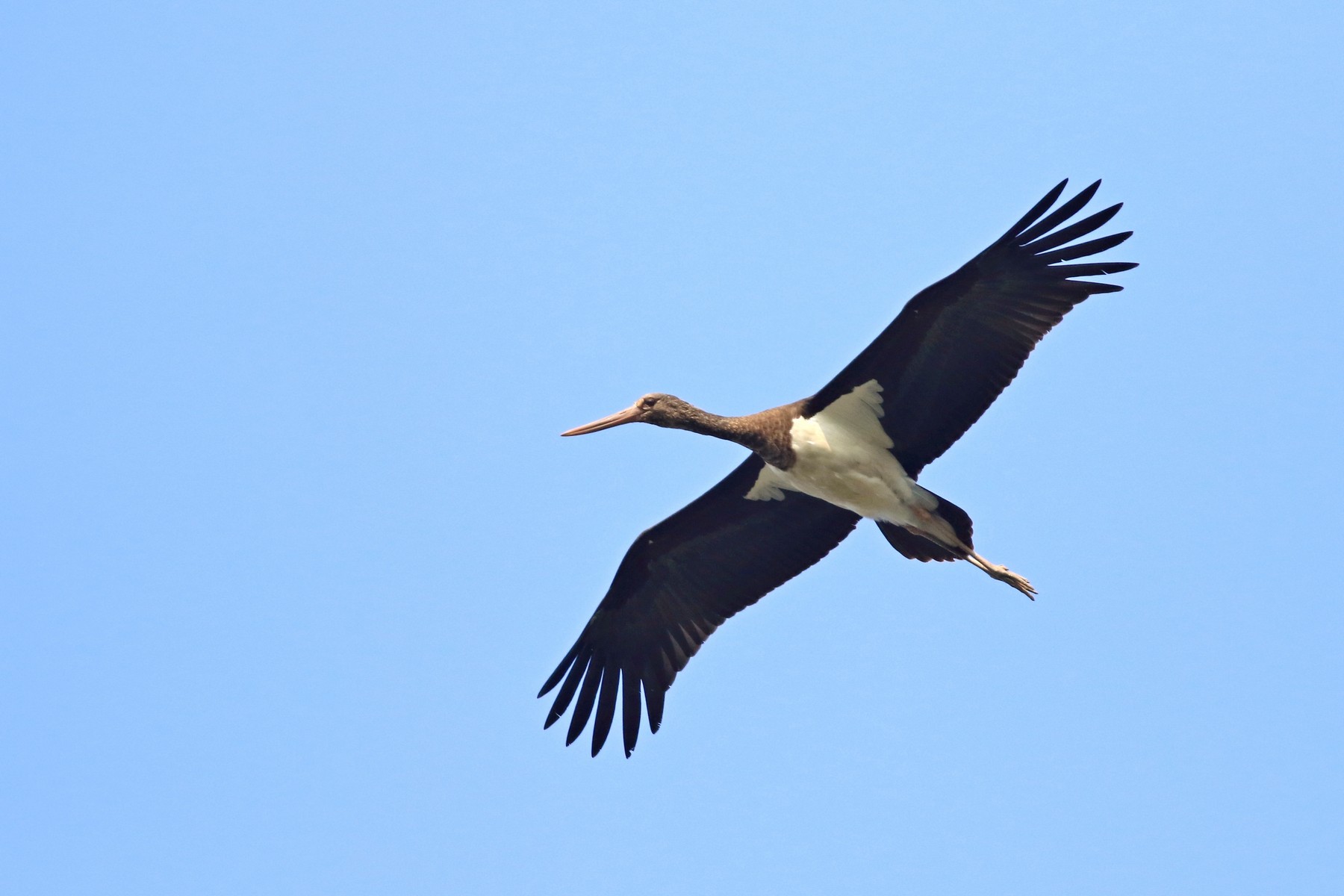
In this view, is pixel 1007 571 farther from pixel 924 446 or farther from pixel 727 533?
pixel 727 533

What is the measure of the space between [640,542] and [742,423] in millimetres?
1748

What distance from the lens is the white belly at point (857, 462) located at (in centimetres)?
1427

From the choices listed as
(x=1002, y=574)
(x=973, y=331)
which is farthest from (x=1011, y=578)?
(x=973, y=331)

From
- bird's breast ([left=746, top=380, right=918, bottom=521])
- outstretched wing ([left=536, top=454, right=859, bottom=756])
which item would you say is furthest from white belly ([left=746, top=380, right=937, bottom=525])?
outstretched wing ([left=536, top=454, right=859, bottom=756])

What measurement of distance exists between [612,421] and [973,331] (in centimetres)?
344

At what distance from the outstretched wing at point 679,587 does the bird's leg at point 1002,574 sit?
1278 mm

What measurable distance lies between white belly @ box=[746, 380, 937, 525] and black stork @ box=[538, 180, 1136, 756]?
0.01 metres

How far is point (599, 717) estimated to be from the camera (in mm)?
15656

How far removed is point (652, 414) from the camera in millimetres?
15039

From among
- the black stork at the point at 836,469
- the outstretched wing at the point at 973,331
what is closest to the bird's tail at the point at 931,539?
the black stork at the point at 836,469

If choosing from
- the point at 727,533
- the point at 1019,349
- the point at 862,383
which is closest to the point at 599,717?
the point at 727,533

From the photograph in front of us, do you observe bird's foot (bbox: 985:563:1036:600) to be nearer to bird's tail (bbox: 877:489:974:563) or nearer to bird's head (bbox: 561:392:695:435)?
bird's tail (bbox: 877:489:974:563)

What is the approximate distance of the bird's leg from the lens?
1447cm

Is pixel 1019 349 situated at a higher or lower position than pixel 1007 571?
higher
